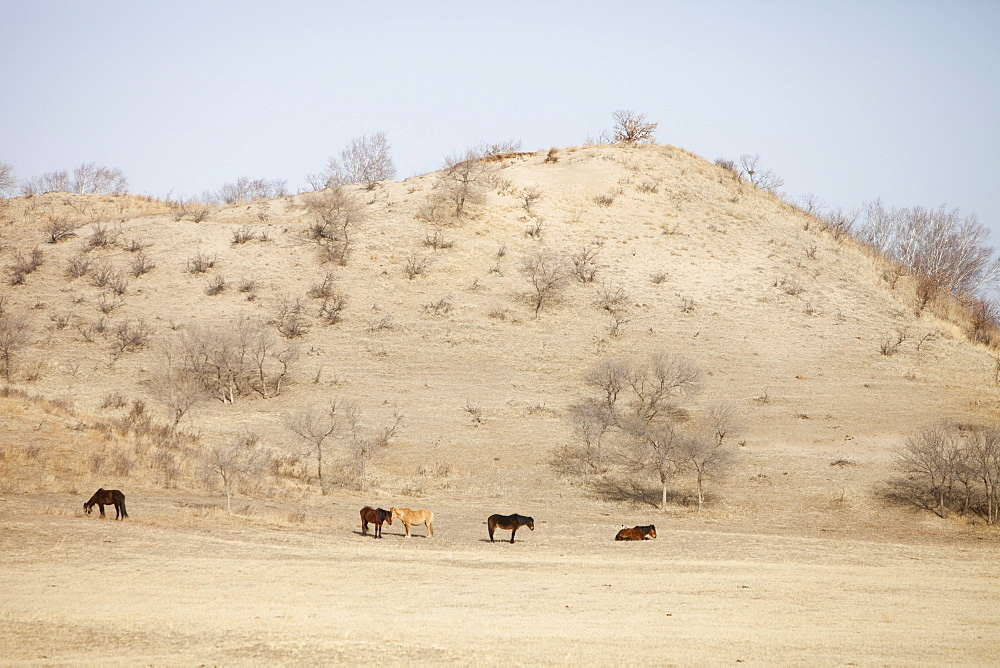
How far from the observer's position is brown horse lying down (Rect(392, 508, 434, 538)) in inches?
823

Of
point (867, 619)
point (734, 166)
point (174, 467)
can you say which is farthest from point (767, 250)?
point (867, 619)

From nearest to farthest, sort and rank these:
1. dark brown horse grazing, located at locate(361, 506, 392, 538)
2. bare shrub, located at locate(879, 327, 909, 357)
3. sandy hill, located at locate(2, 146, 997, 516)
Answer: dark brown horse grazing, located at locate(361, 506, 392, 538)
sandy hill, located at locate(2, 146, 997, 516)
bare shrub, located at locate(879, 327, 909, 357)

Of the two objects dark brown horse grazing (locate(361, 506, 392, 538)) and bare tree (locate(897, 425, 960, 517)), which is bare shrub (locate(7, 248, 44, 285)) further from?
bare tree (locate(897, 425, 960, 517))

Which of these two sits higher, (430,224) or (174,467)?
(430,224)

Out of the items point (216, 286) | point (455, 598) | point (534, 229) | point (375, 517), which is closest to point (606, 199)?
point (534, 229)

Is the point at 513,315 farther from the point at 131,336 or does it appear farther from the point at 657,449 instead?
the point at 131,336

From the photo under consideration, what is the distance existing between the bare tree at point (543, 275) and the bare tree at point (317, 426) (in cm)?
1624

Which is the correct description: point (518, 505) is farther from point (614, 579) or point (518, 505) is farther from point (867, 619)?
point (867, 619)

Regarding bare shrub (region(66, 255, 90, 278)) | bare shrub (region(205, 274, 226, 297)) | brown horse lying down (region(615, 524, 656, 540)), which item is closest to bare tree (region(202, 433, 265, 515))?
brown horse lying down (region(615, 524, 656, 540))

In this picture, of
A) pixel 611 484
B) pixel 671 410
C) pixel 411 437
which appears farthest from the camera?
pixel 671 410

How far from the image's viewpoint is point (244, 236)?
188 ft

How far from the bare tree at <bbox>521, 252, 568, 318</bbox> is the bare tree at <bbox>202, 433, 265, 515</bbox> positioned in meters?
22.5

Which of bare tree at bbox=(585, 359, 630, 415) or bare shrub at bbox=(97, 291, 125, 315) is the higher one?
bare shrub at bbox=(97, 291, 125, 315)

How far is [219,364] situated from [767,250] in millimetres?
38565
